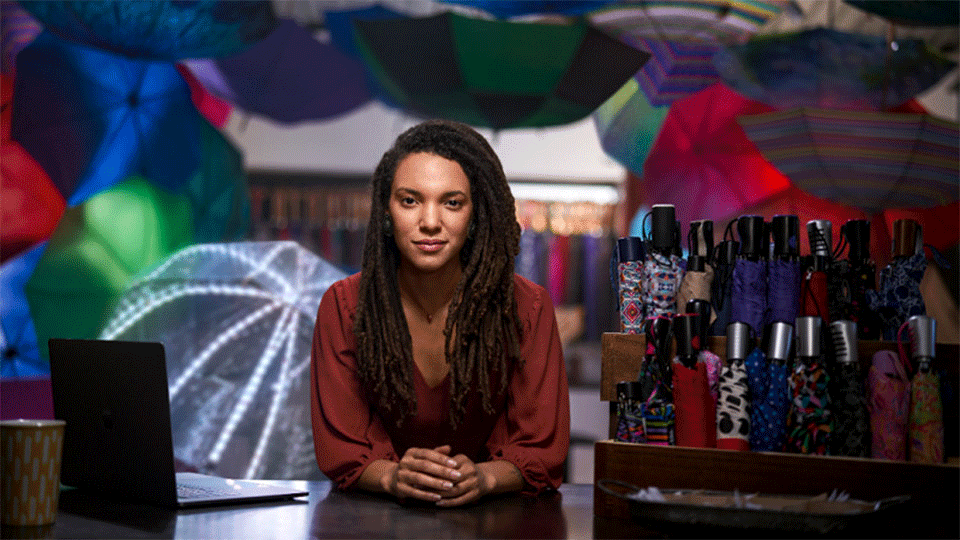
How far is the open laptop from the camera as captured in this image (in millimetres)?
1363

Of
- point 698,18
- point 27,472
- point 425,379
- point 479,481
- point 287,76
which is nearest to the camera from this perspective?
point 27,472

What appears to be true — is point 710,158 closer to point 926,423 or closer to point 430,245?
point 430,245

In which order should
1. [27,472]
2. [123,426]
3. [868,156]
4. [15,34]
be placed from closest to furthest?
[27,472]
[123,426]
[868,156]
[15,34]


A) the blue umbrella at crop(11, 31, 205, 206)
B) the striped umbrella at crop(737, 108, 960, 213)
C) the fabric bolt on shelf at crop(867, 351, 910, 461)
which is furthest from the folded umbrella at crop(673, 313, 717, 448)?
the blue umbrella at crop(11, 31, 205, 206)

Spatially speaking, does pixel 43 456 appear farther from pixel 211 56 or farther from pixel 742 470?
pixel 211 56

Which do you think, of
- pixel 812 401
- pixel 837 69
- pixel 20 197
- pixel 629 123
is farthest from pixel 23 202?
pixel 812 401

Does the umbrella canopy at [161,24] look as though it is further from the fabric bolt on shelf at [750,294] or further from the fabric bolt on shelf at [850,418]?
the fabric bolt on shelf at [850,418]

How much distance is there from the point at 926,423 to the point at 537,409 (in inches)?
27.5

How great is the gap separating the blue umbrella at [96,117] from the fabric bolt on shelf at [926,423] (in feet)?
9.21

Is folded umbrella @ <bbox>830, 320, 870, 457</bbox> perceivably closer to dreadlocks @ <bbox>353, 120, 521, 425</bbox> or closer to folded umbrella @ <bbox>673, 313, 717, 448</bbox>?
folded umbrella @ <bbox>673, 313, 717, 448</bbox>

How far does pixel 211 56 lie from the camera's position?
11.5ft

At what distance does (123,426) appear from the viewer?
1.41 m

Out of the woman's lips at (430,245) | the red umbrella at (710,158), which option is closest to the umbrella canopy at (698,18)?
the red umbrella at (710,158)

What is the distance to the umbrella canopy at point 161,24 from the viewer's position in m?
3.30
